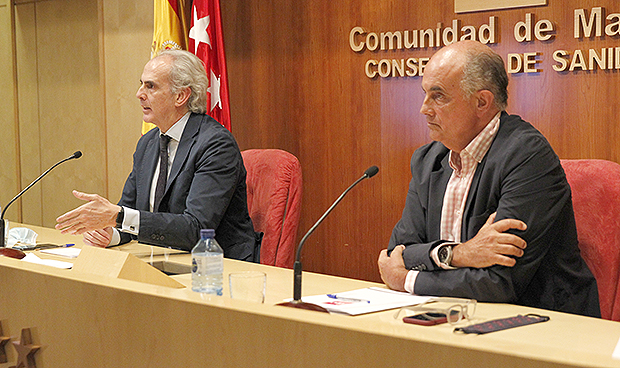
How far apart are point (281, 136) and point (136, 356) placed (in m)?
3.27

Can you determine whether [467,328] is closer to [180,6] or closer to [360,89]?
[360,89]

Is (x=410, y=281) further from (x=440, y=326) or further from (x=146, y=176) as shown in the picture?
(x=146, y=176)

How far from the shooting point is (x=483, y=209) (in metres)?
2.06

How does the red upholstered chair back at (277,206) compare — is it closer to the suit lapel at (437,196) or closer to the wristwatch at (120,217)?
the wristwatch at (120,217)

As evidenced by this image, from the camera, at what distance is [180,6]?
4480 mm

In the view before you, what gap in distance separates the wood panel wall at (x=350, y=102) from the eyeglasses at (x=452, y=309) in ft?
7.00

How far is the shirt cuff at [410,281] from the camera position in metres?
1.95

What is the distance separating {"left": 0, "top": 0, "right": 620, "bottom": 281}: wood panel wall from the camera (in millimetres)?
3531

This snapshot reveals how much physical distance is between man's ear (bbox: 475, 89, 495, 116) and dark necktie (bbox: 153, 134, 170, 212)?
1.36 metres

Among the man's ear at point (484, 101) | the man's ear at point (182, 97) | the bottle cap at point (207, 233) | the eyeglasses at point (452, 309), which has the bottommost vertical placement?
the eyeglasses at point (452, 309)

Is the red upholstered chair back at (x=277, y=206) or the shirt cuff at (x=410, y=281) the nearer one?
the shirt cuff at (x=410, y=281)

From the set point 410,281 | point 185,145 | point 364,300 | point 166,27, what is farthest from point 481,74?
point 166,27

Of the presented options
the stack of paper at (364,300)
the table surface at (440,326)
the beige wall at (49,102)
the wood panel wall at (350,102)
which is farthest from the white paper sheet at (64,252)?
the beige wall at (49,102)

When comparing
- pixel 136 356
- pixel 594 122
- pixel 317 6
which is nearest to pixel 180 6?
pixel 317 6
